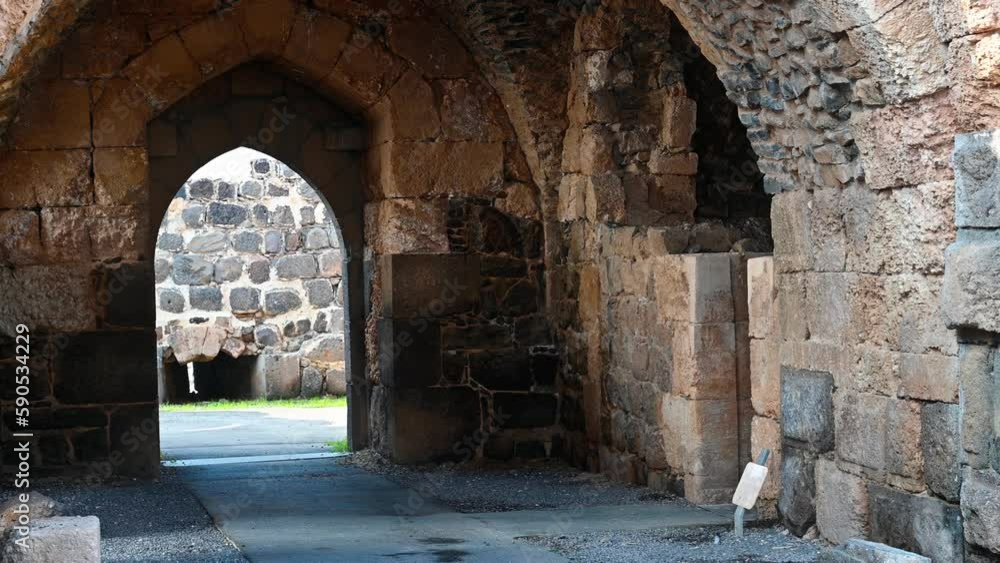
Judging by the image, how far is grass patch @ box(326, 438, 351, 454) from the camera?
9.34m

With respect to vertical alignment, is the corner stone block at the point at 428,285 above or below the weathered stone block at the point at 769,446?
above

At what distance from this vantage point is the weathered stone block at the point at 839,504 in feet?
17.6

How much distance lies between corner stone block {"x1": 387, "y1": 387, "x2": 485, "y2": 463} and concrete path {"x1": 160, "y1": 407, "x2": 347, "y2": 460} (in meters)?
1.23

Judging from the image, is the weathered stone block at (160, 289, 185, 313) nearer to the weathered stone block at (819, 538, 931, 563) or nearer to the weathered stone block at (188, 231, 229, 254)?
the weathered stone block at (188, 231, 229, 254)

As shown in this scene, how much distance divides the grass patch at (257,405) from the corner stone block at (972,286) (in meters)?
8.41

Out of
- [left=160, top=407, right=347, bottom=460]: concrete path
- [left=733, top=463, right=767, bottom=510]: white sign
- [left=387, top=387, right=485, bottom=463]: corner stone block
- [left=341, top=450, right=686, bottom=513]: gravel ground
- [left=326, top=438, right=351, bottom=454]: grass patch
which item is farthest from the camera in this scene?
[left=160, top=407, right=347, bottom=460]: concrete path

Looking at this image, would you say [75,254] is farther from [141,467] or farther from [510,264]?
[510,264]

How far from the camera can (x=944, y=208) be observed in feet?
15.7

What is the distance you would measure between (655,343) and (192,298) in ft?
20.8

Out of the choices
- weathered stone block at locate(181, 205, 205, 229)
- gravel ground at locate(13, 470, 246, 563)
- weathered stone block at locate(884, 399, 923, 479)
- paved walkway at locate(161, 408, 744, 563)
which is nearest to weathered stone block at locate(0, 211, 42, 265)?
gravel ground at locate(13, 470, 246, 563)

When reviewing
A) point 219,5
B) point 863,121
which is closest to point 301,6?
point 219,5

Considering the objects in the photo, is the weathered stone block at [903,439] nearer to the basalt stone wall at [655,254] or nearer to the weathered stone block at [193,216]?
the basalt stone wall at [655,254]

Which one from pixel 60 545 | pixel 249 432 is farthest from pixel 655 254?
pixel 249 432

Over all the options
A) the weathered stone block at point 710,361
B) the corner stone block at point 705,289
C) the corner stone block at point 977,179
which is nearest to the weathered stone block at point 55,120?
the corner stone block at point 705,289
